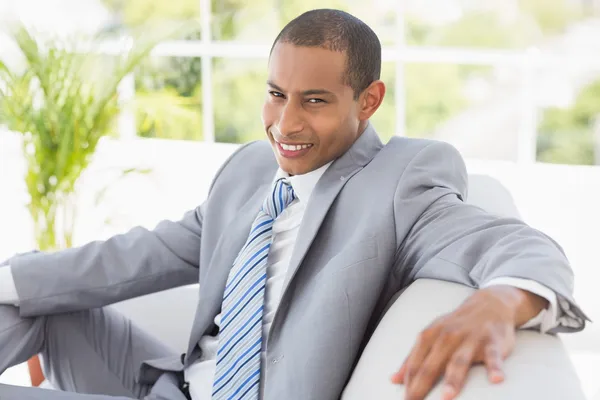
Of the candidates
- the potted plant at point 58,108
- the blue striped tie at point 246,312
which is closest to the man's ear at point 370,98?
the blue striped tie at point 246,312

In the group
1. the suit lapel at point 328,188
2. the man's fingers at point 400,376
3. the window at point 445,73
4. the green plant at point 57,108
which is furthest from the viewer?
the window at point 445,73

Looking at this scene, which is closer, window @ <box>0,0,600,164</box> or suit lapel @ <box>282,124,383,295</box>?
suit lapel @ <box>282,124,383,295</box>

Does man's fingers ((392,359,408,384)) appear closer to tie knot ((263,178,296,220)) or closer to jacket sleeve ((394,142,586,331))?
jacket sleeve ((394,142,586,331))

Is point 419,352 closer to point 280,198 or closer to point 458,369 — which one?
point 458,369

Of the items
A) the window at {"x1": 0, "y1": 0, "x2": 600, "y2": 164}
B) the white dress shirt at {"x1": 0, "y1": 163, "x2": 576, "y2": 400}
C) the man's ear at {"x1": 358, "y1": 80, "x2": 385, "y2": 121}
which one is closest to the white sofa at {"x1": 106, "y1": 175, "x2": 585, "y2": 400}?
the white dress shirt at {"x1": 0, "y1": 163, "x2": 576, "y2": 400}

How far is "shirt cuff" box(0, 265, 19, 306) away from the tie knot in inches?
23.7

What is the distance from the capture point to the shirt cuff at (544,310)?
1347 mm

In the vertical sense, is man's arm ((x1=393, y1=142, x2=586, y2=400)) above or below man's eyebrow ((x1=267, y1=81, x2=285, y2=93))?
below

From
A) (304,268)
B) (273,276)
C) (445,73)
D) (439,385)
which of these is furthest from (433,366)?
(445,73)

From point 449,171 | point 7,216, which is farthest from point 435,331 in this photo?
point 7,216

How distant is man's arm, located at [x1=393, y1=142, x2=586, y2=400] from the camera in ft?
4.16

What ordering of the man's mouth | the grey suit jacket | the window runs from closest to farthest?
the grey suit jacket
the man's mouth
the window

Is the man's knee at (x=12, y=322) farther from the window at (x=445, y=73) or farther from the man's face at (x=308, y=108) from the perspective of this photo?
the window at (x=445, y=73)

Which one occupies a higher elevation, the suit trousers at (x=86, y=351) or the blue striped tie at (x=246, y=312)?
the blue striped tie at (x=246, y=312)
